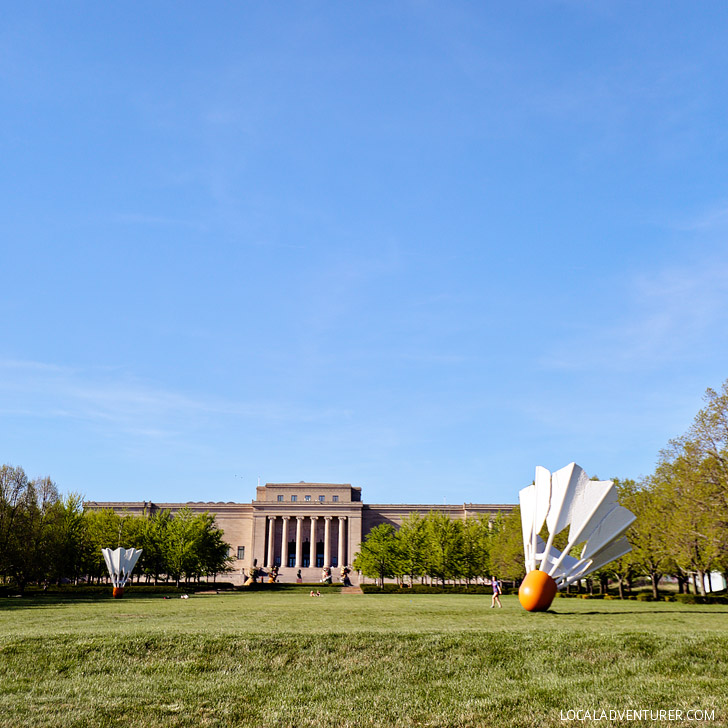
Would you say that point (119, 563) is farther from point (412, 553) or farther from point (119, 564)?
point (412, 553)

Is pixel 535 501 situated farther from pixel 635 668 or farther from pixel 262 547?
pixel 262 547

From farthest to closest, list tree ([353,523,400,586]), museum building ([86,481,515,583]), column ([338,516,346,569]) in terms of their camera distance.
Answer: museum building ([86,481,515,583]) → column ([338,516,346,569]) → tree ([353,523,400,586])

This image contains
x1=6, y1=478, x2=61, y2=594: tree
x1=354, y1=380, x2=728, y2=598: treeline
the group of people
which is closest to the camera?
x1=354, y1=380, x2=728, y2=598: treeline

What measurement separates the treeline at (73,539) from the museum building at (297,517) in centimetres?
4004

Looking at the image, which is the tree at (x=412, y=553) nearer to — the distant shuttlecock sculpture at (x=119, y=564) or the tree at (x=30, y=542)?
the distant shuttlecock sculpture at (x=119, y=564)

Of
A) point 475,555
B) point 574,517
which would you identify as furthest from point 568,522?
point 475,555

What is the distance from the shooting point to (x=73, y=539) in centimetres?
5731

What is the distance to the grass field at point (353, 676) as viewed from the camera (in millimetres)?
10672

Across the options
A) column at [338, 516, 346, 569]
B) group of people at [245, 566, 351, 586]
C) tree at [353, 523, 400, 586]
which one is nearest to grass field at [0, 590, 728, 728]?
tree at [353, 523, 400, 586]

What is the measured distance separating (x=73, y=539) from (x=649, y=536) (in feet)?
149

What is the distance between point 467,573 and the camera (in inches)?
2318

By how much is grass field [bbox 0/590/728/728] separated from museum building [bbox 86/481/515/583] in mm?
91937

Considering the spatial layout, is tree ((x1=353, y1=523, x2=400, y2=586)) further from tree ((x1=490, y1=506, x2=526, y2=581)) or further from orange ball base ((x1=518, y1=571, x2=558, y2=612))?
orange ball base ((x1=518, y1=571, x2=558, y2=612))

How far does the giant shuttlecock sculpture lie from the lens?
23.9 meters
